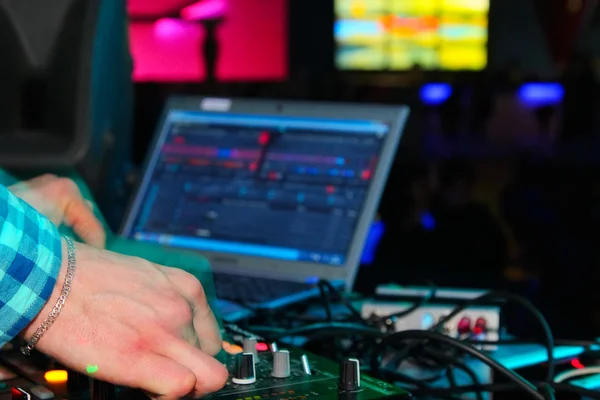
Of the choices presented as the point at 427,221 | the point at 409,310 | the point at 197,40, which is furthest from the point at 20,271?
the point at 197,40

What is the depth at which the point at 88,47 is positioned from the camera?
1.35 m

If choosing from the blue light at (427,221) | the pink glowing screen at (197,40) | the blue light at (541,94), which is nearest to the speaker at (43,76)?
the blue light at (427,221)

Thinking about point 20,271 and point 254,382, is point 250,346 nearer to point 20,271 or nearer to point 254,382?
point 254,382

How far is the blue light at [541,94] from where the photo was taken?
2.20 m

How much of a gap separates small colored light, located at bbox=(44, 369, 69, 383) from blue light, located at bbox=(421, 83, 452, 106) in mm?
1748

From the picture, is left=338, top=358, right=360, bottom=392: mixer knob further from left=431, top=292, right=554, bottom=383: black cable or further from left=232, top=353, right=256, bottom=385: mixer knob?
left=431, top=292, right=554, bottom=383: black cable

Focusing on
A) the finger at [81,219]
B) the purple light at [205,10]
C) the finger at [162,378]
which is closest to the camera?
the finger at [162,378]

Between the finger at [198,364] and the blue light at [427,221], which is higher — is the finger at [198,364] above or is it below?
above

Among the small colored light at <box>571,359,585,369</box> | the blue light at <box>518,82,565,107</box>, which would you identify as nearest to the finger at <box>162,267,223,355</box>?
the small colored light at <box>571,359,585,369</box>

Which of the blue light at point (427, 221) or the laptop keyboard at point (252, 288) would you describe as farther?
the blue light at point (427, 221)

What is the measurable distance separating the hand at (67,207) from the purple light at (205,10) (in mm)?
2321

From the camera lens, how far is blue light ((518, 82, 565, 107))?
86.5 inches

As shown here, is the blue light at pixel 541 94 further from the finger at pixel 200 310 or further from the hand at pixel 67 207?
the finger at pixel 200 310

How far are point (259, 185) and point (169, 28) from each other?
6.73ft
